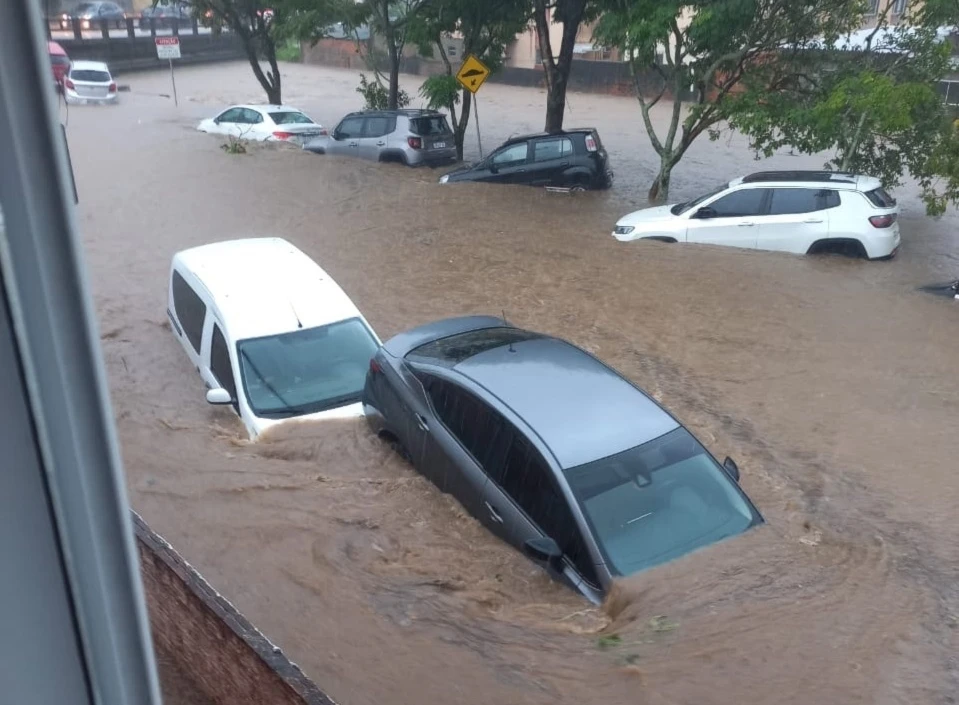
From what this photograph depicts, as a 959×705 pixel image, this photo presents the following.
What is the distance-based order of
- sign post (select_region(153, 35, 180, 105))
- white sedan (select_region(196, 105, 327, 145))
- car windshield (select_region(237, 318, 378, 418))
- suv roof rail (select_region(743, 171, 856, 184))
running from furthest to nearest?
1. sign post (select_region(153, 35, 180, 105))
2. white sedan (select_region(196, 105, 327, 145))
3. suv roof rail (select_region(743, 171, 856, 184))
4. car windshield (select_region(237, 318, 378, 418))

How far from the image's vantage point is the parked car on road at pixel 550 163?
1592 cm

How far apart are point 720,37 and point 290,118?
10.5 m

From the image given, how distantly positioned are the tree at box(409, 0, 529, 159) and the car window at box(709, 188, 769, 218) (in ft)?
25.8

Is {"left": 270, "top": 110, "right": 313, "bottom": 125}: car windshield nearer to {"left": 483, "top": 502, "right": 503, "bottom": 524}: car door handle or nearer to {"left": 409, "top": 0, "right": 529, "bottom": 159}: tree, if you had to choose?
{"left": 409, "top": 0, "right": 529, "bottom": 159}: tree

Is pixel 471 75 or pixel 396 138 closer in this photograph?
pixel 471 75

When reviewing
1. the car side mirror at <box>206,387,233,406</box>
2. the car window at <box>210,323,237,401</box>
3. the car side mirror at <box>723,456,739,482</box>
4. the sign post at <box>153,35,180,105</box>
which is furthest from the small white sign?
the car side mirror at <box>723,456,739,482</box>

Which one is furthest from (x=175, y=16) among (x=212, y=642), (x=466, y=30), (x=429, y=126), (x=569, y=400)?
(x=212, y=642)

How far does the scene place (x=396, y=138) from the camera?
18.0m

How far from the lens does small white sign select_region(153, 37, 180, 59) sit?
69.6 feet

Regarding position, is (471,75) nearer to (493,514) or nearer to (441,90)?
(441,90)

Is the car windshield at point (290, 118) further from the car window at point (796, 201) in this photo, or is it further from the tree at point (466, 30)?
the car window at point (796, 201)

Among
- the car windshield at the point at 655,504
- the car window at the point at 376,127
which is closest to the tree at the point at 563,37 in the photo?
the car window at the point at 376,127

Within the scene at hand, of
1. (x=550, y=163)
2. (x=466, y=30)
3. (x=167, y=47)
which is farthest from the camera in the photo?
(x=167, y=47)

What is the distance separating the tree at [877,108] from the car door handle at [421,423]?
9066 mm
